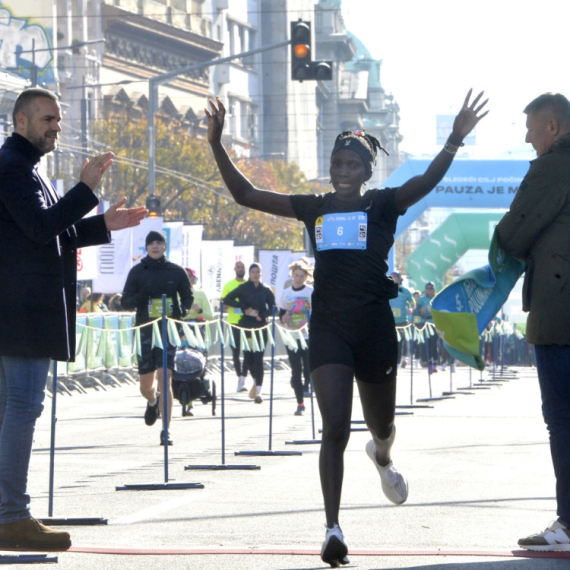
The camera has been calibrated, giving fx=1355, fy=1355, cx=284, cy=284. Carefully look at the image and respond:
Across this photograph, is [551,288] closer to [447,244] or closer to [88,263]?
[88,263]

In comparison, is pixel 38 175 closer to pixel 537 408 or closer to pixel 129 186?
pixel 537 408

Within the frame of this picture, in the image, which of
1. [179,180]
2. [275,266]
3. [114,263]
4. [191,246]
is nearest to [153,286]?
[114,263]

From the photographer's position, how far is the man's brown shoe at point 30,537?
19.0 ft

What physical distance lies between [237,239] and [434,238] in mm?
22355

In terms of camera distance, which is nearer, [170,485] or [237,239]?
[170,485]

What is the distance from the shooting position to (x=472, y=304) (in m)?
6.64

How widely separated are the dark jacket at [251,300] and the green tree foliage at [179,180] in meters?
32.6

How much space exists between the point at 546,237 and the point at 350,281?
0.88 m

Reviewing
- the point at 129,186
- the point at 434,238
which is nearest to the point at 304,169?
the point at 129,186

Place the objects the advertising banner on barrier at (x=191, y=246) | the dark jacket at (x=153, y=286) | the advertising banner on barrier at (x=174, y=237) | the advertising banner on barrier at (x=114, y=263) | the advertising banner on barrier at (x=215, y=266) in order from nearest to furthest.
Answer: the dark jacket at (x=153, y=286), the advertising banner on barrier at (x=114, y=263), the advertising banner on barrier at (x=174, y=237), the advertising banner on barrier at (x=191, y=246), the advertising banner on barrier at (x=215, y=266)

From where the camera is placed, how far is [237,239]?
65500mm

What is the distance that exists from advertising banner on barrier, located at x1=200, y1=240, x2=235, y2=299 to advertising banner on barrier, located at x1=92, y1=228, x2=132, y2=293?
459 centimetres

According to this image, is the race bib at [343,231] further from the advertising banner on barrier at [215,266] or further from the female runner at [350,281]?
the advertising banner on barrier at [215,266]

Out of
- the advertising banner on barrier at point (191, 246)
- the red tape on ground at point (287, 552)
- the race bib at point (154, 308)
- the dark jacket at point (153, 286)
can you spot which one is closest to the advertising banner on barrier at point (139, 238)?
the advertising banner on barrier at point (191, 246)
